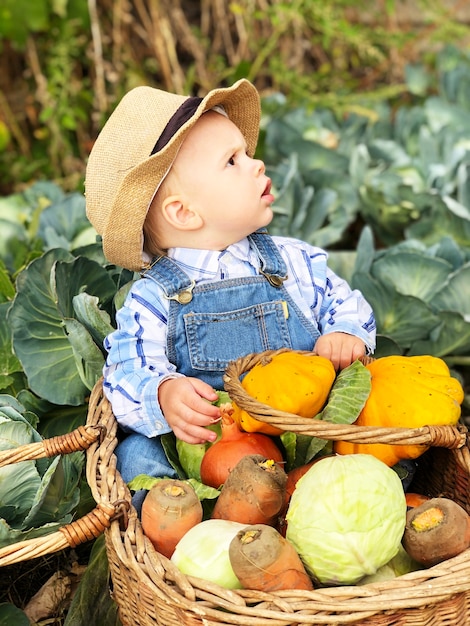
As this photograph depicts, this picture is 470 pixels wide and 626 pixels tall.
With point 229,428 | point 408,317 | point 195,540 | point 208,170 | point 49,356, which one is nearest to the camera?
point 195,540

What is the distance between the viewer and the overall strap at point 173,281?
1971 millimetres

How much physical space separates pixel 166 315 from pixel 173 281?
9 centimetres

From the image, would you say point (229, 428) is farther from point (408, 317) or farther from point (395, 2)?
point (395, 2)

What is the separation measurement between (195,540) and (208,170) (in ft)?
3.11

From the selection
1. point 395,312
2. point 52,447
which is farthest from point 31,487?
point 395,312

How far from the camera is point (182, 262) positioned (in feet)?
6.77

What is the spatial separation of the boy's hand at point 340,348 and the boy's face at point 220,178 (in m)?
0.35

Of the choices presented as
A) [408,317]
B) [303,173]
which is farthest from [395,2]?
[408,317]

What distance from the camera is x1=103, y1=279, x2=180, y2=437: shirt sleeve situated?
1.84 m

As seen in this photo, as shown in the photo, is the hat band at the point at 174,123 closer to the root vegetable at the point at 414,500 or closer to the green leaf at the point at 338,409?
the green leaf at the point at 338,409

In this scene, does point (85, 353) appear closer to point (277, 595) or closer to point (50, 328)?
point (50, 328)

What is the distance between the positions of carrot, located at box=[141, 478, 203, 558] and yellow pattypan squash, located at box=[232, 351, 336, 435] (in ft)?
0.79

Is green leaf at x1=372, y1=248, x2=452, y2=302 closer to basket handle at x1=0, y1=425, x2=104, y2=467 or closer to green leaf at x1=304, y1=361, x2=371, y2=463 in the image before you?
green leaf at x1=304, y1=361, x2=371, y2=463

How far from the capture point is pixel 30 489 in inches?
72.3
